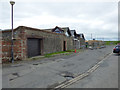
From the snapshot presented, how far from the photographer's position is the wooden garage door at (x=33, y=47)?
461 inches

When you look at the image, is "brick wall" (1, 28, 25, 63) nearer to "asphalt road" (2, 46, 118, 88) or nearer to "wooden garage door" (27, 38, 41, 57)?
"wooden garage door" (27, 38, 41, 57)

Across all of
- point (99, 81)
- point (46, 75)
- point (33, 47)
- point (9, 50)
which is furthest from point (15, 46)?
point (99, 81)

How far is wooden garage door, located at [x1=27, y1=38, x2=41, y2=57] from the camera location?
→ 11.7 m

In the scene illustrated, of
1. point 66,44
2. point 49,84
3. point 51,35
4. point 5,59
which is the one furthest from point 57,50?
point 49,84

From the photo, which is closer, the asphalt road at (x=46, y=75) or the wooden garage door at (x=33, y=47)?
the asphalt road at (x=46, y=75)

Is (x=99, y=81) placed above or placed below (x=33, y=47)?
below

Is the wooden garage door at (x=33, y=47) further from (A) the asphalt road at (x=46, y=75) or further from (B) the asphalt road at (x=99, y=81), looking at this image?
(B) the asphalt road at (x=99, y=81)

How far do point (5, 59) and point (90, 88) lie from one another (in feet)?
29.4

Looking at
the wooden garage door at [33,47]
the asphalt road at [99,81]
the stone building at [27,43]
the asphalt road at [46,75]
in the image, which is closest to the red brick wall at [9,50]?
the stone building at [27,43]

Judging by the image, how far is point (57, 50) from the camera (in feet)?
58.9

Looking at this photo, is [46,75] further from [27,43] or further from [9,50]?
[27,43]

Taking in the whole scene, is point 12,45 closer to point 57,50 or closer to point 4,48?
point 4,48

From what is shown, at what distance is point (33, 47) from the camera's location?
12.5m

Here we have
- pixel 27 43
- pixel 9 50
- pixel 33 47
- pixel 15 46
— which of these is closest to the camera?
pixel 9 50
